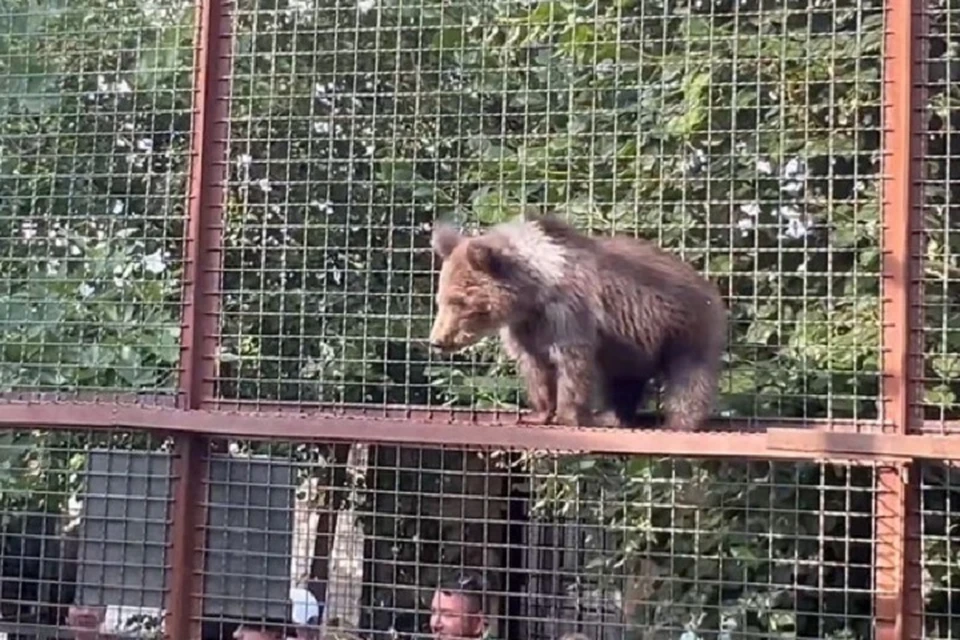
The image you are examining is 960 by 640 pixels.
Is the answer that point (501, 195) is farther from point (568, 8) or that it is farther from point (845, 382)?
point (845, 382)

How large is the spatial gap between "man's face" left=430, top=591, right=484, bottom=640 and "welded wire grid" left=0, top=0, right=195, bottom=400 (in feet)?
3.52

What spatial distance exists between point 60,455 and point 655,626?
2.14 metres

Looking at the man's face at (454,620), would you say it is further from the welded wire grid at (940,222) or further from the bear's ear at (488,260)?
the welded wire grid at (940,222)

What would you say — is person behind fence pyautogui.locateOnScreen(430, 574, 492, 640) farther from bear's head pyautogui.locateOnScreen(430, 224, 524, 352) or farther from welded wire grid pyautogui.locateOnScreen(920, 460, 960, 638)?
welded wire grid pyautogui.locateOnScreen(920, 460, 960, 638)

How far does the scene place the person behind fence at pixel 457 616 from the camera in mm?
3758

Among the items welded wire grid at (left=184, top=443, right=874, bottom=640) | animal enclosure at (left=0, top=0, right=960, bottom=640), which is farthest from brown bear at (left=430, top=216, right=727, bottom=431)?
welded wire grid at (left=184, top=443, right=874, bottom=640)

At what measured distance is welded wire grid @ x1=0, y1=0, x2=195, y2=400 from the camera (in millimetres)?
4043

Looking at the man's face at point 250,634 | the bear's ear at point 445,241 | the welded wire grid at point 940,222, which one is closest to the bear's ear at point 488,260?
the bear's ear at point 445,241

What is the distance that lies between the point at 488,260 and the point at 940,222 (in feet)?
4.17

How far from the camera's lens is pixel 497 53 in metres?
4.26

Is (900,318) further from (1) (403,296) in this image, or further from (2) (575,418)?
(1) (403,296)

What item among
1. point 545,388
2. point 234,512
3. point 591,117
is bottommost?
point 234,512

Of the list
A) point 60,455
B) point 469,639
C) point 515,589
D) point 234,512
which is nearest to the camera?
point 234,512

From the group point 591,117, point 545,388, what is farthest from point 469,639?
point 591,117
